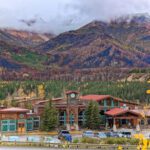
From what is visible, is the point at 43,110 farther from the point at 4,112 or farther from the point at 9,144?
the point at 9,144

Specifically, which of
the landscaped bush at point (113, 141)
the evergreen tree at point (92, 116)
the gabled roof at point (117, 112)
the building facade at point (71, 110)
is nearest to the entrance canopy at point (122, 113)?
the gabled roof at point (117, 112)

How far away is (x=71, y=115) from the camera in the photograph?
6588 cm

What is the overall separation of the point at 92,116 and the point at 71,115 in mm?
3729

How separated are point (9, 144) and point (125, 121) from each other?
26.2 m

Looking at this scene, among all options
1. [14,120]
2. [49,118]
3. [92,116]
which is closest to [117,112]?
[92,116]

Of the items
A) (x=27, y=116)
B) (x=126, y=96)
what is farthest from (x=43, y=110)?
(x=126, y=96)

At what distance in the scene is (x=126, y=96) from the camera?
108 metres

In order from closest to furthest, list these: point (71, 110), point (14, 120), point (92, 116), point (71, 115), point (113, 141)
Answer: point (113, 141)
point (14, 120)
point (92, 116)
point (71, 110)
point (71, 115)

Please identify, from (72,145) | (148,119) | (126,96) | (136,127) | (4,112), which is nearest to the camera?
(72,145)

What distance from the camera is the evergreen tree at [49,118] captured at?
61219mm

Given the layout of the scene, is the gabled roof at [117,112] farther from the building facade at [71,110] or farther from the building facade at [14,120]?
the building facade at [14,120]

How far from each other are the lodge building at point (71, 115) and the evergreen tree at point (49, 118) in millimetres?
2663

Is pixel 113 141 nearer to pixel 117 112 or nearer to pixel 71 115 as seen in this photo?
pixel 117 112

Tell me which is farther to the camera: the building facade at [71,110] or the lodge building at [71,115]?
the building facade at [71,110]
